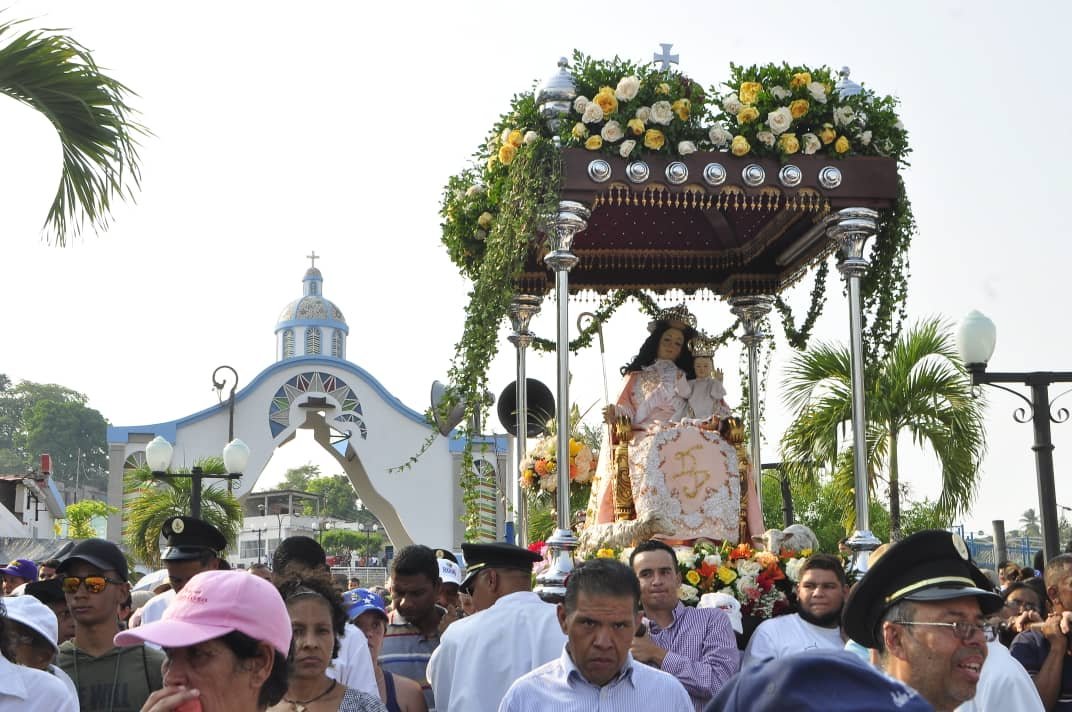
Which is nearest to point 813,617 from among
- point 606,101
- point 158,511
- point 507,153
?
point 606,101

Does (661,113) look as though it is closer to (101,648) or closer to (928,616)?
(101,648)

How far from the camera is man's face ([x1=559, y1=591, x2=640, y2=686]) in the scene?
4984mm

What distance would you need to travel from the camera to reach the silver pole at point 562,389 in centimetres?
992

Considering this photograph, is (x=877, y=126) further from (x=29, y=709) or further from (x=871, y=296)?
(x=29, y=709)

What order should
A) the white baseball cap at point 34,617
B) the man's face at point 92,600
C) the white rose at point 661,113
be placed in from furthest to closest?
1. the white rose at point 661,113
2. the man's face at point 92,600
3. the white baseball cap at point 34,617

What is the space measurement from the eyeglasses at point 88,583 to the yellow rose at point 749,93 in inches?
275

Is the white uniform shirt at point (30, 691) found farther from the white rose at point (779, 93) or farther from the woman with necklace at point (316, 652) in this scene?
the white rose at point (779, 93)

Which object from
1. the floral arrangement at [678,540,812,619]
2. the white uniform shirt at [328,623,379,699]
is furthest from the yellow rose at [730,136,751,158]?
the white uniform shirt at [328,623,379,699]

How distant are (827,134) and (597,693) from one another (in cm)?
695

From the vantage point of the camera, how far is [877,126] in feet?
36.7

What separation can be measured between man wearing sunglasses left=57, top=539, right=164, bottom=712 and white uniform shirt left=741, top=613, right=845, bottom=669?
307cm

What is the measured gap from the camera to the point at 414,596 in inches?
283

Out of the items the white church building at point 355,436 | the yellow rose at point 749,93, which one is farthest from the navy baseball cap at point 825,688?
the white church building at point 355,436

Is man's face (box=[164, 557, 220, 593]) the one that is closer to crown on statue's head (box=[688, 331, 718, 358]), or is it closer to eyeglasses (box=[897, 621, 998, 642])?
eyeglasses (box=[897, 621, 998, 642])
